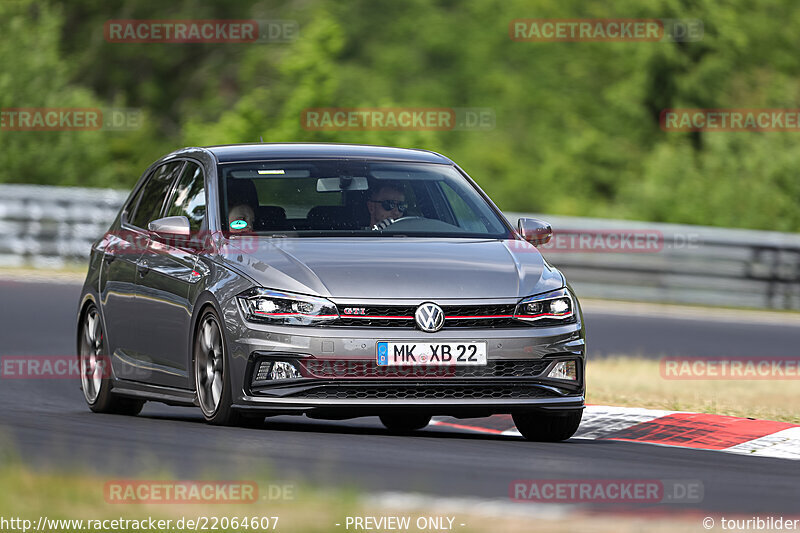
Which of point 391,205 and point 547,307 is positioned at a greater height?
point 391,205

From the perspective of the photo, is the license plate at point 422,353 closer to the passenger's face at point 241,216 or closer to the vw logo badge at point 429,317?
the vw logo badge at point 429,317

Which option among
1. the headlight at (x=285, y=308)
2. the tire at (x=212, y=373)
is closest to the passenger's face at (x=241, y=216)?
the tire at (x=212, y=373)

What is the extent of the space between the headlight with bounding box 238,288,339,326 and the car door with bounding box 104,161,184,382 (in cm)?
151

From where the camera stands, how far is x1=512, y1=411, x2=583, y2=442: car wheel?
9.70 m

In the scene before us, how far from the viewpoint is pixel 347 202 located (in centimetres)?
1027

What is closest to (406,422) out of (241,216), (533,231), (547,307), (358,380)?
(533,231)

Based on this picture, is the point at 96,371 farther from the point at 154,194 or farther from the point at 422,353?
the point at 422,353

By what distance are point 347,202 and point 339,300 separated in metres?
1.41

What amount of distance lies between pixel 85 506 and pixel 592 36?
4054cm

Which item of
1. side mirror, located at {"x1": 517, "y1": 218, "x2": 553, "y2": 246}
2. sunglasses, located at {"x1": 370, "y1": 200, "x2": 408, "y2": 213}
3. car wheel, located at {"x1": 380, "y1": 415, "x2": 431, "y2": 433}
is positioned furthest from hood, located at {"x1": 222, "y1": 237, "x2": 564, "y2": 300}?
car wheel, located at {"x1": 380, "y1": 415, "x2": 431, "y2": 433}

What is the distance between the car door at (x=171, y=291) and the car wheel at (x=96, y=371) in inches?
26.7

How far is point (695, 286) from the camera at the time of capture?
24.0 metres

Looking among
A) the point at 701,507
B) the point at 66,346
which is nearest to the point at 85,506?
the point at 701,507

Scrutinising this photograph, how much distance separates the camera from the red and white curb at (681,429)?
386 inches
